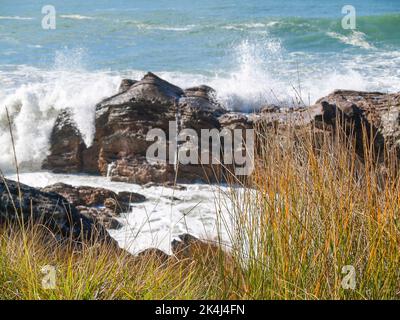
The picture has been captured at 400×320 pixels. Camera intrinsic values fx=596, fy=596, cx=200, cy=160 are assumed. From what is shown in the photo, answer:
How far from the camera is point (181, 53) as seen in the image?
23781mm

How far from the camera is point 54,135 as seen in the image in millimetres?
11422

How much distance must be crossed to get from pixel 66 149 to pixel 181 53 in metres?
13.4

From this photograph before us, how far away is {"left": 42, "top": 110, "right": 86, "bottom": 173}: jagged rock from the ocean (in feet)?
0.57

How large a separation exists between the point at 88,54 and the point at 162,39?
392 cm

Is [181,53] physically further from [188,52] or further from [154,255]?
[154,255]

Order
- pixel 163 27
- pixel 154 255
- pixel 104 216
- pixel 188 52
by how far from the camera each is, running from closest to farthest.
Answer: pixel 154 255, pixel 104 216, pixel 188 52, pixel 163 27

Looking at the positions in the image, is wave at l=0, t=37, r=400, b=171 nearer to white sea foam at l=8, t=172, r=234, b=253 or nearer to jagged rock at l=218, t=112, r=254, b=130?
jagged rock at l=218, t=112, r=254, b=130

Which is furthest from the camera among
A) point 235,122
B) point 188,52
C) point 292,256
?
point 188,52

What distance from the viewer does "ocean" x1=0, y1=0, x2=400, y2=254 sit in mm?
12516

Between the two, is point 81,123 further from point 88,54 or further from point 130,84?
point 88,54

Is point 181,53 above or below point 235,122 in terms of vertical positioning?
above

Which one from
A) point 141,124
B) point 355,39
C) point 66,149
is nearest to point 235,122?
point 141,124

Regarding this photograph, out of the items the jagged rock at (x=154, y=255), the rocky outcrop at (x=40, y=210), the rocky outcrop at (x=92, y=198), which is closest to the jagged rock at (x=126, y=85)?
the rocky outcrop at (x=92, y=198)

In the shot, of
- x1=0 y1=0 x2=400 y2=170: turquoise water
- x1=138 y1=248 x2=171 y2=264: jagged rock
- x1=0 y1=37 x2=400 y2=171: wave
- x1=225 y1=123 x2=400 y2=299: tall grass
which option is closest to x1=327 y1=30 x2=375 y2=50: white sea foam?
x1=0 y1=0 x2=400 y2=170: turquoise water
